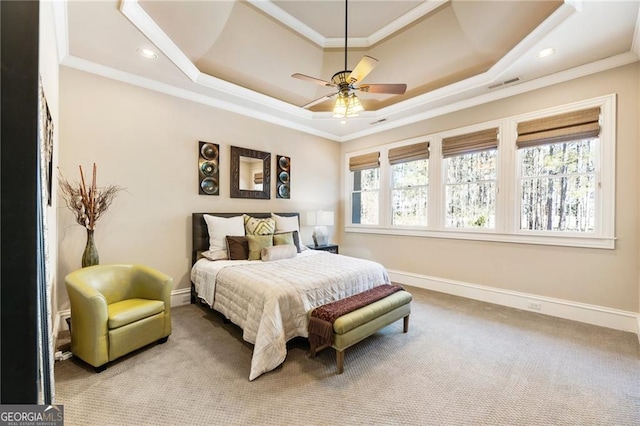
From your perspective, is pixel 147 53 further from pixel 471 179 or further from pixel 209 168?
pixel 471 179

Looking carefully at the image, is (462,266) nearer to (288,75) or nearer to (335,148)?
(335,148)

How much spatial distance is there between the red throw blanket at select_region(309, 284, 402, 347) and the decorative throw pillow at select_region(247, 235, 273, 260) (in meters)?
1.44

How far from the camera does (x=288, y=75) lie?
4.13 meters

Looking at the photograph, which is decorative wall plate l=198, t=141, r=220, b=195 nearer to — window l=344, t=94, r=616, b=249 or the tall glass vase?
the tall glass vase

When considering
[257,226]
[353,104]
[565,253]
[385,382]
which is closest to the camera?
[385,382]

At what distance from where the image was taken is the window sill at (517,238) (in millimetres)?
3195

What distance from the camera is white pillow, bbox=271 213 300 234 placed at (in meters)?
4.47

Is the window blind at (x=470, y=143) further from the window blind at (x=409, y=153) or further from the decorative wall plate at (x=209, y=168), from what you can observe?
the decorative wall plate at (x=209, y=168)

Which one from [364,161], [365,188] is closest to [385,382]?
[365,188]

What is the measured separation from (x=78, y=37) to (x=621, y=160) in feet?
19.3

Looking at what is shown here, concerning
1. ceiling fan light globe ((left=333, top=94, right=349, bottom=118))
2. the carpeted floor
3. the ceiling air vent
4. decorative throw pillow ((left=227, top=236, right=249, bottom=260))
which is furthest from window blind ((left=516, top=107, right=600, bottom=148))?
decorative throw pillow ((left=227, top=236, right=249, bottom=260))

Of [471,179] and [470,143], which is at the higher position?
[470,143]

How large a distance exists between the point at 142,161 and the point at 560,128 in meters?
5.32

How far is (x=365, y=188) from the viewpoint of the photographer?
19.4 feet
